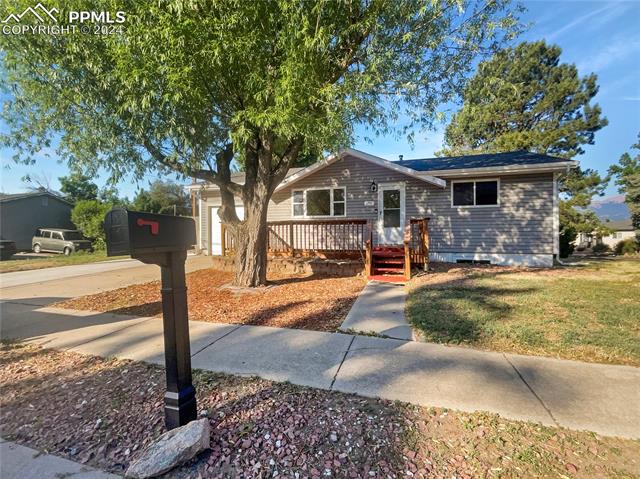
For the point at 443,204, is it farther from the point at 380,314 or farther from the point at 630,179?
the point at 630,179

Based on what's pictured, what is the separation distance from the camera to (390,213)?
1065cm

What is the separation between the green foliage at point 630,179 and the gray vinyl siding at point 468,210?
39.5 feet

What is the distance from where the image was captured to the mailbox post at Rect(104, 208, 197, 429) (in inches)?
77.2

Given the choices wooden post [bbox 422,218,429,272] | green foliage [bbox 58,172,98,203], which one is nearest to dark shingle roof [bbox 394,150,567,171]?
wooden post [bbox 422,218,429,272]

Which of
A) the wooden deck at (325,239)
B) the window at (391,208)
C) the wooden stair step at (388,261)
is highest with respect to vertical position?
the window at (391,208)

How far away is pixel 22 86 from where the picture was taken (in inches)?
218

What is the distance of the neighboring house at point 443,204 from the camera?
952cm

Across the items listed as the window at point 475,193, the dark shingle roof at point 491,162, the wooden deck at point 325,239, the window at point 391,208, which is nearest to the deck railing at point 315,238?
the wooden deck at point 325,239

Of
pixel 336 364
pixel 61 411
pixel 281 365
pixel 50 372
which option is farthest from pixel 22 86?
pixel 336 364

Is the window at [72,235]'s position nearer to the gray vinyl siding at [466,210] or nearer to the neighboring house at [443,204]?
the neighboring house at [443,204]

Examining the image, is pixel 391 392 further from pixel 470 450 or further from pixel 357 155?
pixel 357 155

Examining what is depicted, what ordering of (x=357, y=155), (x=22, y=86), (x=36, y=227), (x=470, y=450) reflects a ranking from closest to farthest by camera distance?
(x=470, y=450) < (x=22, y=86) < (x=357, y=155) < (x=36, y=227)

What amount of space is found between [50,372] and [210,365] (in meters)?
1.67

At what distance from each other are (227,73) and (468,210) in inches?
328
